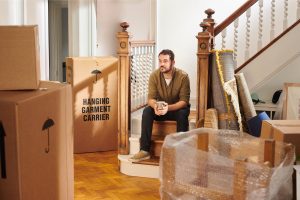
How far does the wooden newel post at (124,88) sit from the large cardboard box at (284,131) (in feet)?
6.27

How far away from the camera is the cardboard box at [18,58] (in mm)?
1846

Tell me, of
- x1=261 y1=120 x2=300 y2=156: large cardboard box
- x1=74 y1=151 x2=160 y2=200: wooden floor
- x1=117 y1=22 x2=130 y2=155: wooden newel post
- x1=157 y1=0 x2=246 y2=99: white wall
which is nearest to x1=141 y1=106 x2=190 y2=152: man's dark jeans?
x1=117 y1=22 x2=130 y2=155: wooden newel post

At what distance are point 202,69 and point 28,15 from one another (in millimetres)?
2045

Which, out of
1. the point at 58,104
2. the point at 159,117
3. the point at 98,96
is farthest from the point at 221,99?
the point at 58,104

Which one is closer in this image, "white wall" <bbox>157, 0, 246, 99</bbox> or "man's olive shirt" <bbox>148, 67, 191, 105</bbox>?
"man's olive shirt" <bbox>148, 67, 191, 105</bbox>

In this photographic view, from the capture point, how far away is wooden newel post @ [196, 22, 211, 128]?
3869 mm

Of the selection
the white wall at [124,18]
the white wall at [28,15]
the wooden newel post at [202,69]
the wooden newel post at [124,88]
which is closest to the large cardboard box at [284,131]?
the wooden newel post at [202,69]

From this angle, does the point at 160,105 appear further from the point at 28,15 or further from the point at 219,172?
the point at 219,172

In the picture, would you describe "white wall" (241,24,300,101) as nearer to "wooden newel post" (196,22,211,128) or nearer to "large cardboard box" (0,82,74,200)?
"wooden newel post" (196,22,211,128)

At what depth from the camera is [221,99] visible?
3.79 m

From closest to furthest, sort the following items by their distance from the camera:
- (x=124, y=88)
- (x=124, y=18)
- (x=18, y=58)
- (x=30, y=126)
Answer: (x=30, y=126) → (x=18, y=58) → (x=124, y=88) → (x=124, y=18)

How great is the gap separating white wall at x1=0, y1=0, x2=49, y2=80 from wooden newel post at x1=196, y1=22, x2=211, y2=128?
72.7 inches

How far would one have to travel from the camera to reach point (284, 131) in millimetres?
2119

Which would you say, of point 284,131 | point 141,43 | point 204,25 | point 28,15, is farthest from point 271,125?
point 28,15
